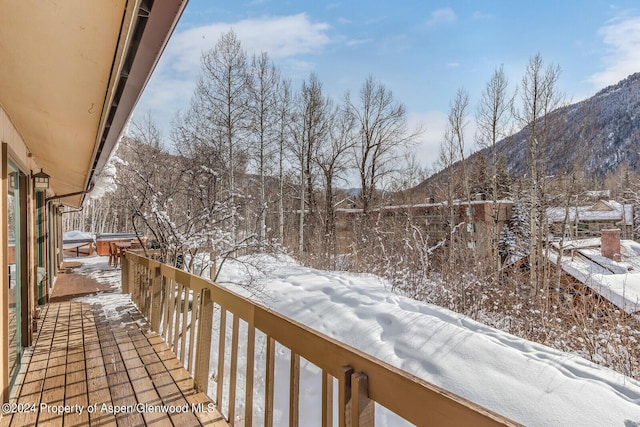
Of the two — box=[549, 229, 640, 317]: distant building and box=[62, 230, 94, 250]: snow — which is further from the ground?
box=[62, 230, 94, 250]: snow

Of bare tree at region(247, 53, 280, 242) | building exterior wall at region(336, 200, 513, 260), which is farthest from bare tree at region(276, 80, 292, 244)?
building exterior wall at region(336, 200, 513, 260)

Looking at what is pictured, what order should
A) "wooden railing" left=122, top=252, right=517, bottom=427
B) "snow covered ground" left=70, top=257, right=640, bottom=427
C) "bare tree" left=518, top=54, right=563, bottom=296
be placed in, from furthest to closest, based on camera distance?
"bare tree" left=518, top=54, right=563, bottom=296 → "snow covered ground" left=70, top=257, right=640, bottom=427 → "wooden railing" left=122, top=252, right=517, bottom=427

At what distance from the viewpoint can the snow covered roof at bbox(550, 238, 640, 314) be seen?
18.1 ft

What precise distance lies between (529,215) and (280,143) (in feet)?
32.5

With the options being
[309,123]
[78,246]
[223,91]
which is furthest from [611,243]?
[78,246]

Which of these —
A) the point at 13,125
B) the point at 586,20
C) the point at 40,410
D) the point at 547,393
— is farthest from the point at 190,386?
the point at 586,20

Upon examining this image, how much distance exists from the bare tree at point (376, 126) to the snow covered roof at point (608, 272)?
8137mm

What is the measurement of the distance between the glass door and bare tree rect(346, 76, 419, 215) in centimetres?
1417

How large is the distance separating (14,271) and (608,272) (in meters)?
11.5

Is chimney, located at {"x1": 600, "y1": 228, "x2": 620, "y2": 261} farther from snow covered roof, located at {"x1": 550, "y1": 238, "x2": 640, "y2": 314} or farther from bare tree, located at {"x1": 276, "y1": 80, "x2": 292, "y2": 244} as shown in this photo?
bare tree, located at {"x1": 276, "y1": 80, "x2": 292, "y2": 244}

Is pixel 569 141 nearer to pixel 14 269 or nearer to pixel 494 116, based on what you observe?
pixel 494 116

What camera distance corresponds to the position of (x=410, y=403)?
1081 mm

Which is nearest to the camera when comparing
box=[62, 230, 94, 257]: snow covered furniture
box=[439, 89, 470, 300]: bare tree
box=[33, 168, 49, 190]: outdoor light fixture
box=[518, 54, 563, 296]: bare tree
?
box=[33, 168, 49, 190]: outdoor light fixture

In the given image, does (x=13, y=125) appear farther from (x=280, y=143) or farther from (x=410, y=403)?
(x=280, y=143)
